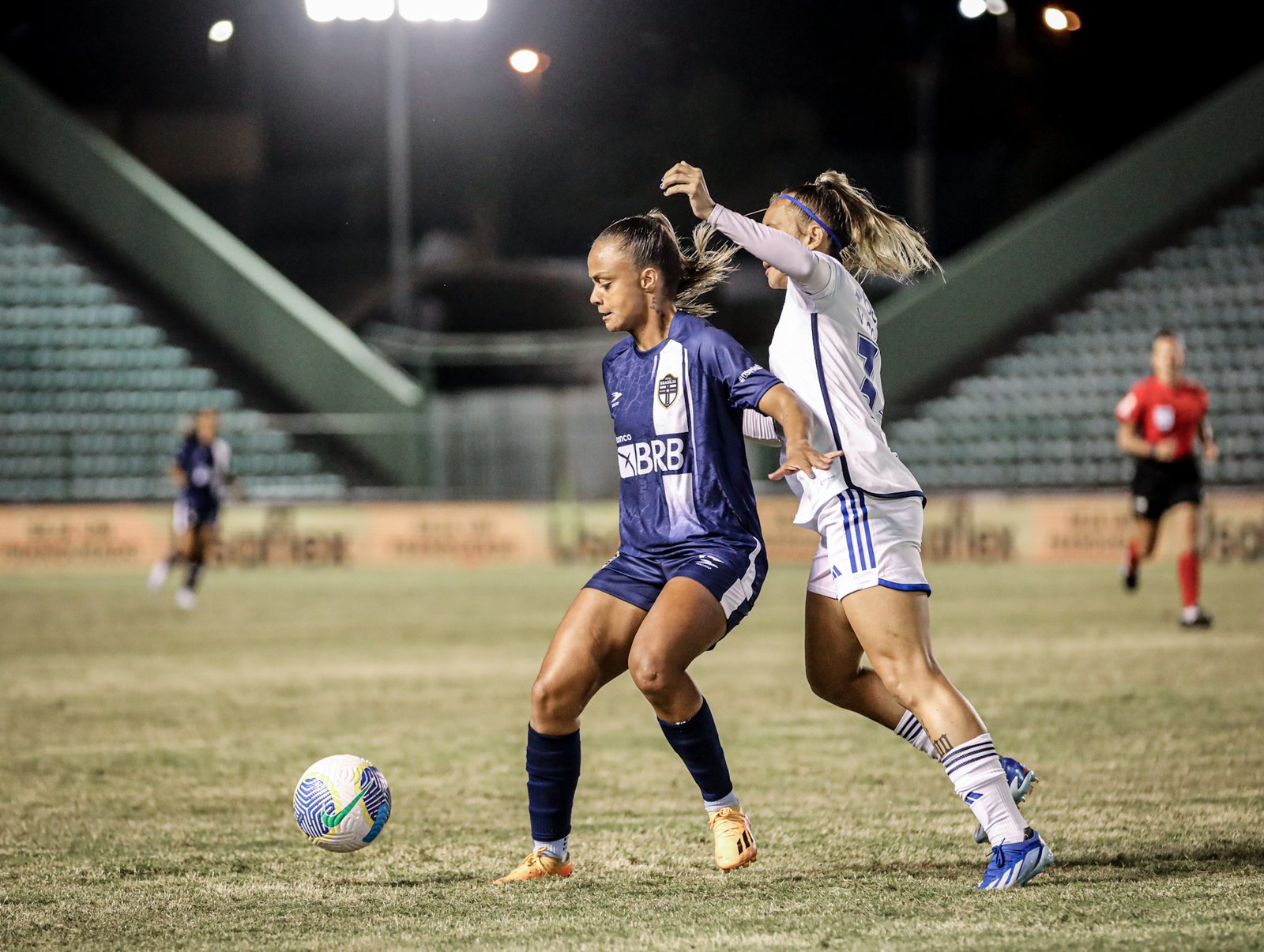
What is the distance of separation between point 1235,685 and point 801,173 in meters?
19.2

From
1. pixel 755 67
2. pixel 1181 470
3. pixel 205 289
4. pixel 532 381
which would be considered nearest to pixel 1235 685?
pixel 1181 470

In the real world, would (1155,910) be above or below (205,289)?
below

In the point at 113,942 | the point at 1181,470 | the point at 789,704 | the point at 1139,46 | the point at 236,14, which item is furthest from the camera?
the point at 1139,46

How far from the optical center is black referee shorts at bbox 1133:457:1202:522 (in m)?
11.9

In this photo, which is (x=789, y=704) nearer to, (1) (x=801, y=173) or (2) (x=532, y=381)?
(2) (x=532, y=381)

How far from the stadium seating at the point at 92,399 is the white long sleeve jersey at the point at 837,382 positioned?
1981 centimetres

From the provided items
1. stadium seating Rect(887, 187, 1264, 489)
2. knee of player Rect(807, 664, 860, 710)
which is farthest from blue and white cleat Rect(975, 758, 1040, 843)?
stadium seating Rect(887, 187, 1264, 489)

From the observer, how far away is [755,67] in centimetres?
2173

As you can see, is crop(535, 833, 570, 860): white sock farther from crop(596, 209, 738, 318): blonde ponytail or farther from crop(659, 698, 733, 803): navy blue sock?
crop(596, 209, 738, 318): blonde ponytail

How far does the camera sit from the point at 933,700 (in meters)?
4.30

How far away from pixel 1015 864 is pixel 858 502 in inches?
42.0

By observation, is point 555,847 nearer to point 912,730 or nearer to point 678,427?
point 912,730

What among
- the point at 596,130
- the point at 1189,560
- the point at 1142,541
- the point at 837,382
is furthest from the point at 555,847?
the point at 596,130

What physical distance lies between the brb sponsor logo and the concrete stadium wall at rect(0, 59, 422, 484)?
23.6m
